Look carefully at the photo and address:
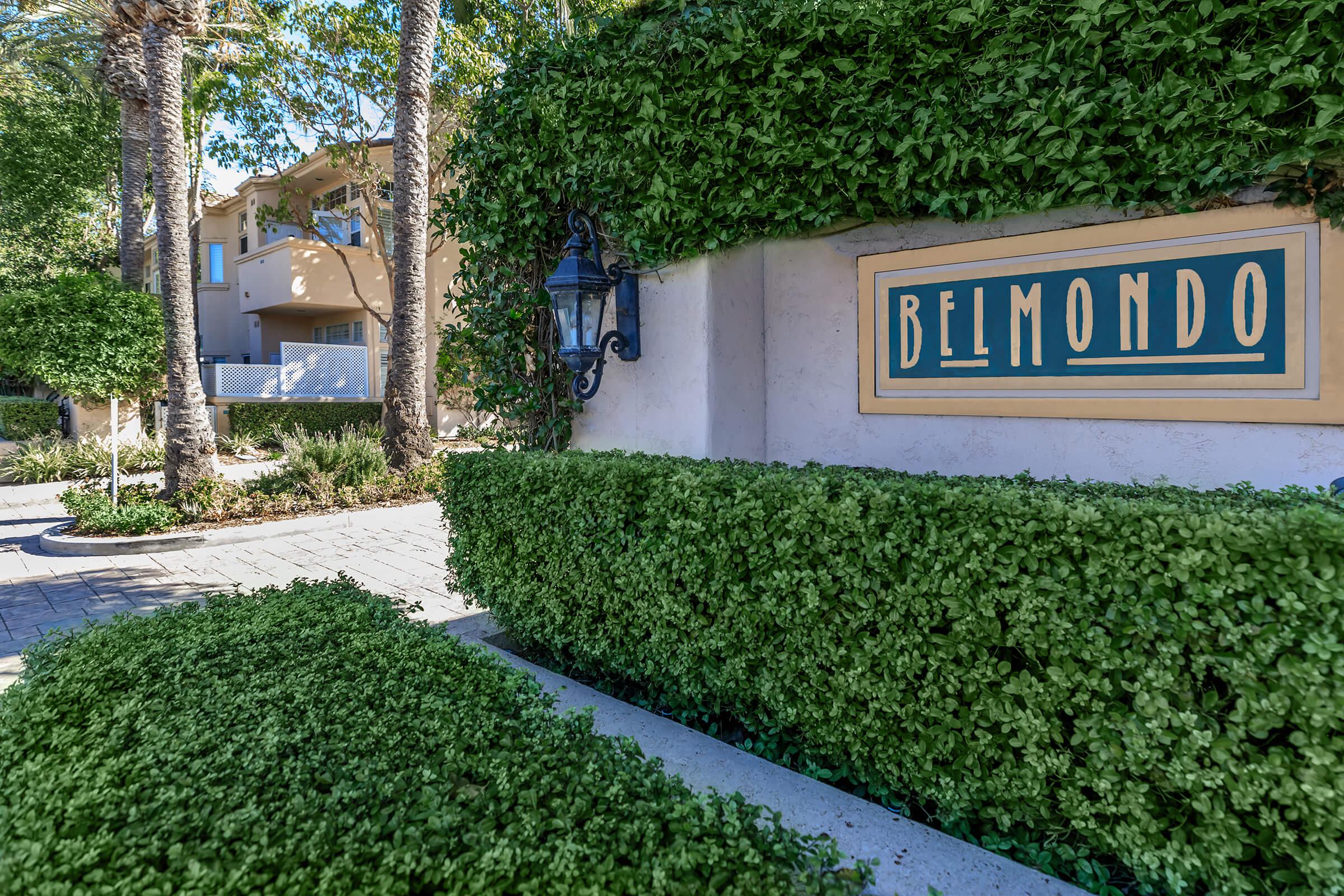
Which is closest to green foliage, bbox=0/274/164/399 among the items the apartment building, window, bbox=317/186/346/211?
the apartment building

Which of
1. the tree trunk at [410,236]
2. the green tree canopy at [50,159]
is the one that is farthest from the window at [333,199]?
the tree trunk at [410,236]

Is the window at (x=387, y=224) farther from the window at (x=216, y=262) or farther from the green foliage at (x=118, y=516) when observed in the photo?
the green foliage at (x=118, y=516)

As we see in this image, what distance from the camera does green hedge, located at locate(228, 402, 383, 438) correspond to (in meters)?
18.1

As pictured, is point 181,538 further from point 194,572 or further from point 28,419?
point 28,419

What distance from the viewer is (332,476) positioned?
10438 millimetres

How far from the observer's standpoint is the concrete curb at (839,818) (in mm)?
2545

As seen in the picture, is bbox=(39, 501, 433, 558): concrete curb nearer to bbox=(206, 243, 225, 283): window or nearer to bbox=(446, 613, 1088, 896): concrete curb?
bbox=(446, 613, 1088, 896): concrete curb

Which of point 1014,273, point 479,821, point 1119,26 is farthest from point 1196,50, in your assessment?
point 479,821

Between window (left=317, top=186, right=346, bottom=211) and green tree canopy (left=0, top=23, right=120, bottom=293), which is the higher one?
green tree canopy (left=0, top=23, right=120, bottom=293)

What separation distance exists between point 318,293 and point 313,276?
→ 483mm

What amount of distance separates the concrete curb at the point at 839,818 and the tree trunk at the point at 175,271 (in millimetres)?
8557

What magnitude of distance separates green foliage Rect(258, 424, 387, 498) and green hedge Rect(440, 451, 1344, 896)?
7851mm

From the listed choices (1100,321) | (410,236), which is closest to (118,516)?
(410,236)

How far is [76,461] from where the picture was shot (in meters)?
13.8
